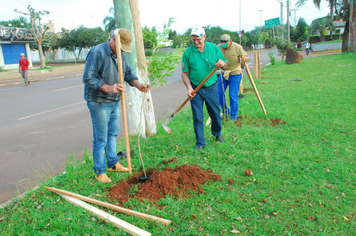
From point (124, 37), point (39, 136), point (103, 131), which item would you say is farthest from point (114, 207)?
point (39, 136)

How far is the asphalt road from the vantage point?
4605mm

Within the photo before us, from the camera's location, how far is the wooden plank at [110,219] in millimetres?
2799

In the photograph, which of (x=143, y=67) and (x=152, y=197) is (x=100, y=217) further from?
(x=143, y=67)

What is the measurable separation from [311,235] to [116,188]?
2.28 m

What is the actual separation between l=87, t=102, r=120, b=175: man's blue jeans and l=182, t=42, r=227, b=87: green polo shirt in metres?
1.53

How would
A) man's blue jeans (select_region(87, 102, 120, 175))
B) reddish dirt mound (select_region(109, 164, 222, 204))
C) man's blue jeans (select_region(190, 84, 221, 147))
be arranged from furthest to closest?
1. man's blue jeans (select_region(190, 84, 221, 147))
2. man's blue jeans (select_region(87, 102, 120, 175))
3. reddish dirt mound (select_region(109, 164, 222, 204))

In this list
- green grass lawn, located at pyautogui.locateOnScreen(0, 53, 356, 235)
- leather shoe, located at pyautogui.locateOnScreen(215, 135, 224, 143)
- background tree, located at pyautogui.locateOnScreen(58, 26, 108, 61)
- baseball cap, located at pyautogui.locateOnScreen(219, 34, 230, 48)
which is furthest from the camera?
background tree, located at pyautogui.locateOnScreen(58, 26, 108, 61)

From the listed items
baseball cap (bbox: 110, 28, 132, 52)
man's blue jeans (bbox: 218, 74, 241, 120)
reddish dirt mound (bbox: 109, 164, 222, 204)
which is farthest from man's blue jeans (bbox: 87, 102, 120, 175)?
man's blue jeans (bbox: 218, 74, 241, 120)

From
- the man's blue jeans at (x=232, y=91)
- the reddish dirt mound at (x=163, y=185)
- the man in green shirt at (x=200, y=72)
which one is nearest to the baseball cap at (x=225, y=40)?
the man's blue jeans at (x=232, y=91)

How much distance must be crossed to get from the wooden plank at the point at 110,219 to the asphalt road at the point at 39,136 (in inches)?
41.7

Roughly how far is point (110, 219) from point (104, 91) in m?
1.58

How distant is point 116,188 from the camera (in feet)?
12.3

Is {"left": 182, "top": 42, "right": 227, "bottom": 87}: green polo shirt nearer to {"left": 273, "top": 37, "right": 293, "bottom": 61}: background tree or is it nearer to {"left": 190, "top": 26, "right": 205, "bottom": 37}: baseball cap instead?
{"left": 190, "top": 26, "right": 205, "bottom": 37}: baseball cap

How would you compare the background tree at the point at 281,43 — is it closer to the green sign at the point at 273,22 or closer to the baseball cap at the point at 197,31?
the green sign at the point at 273,22
